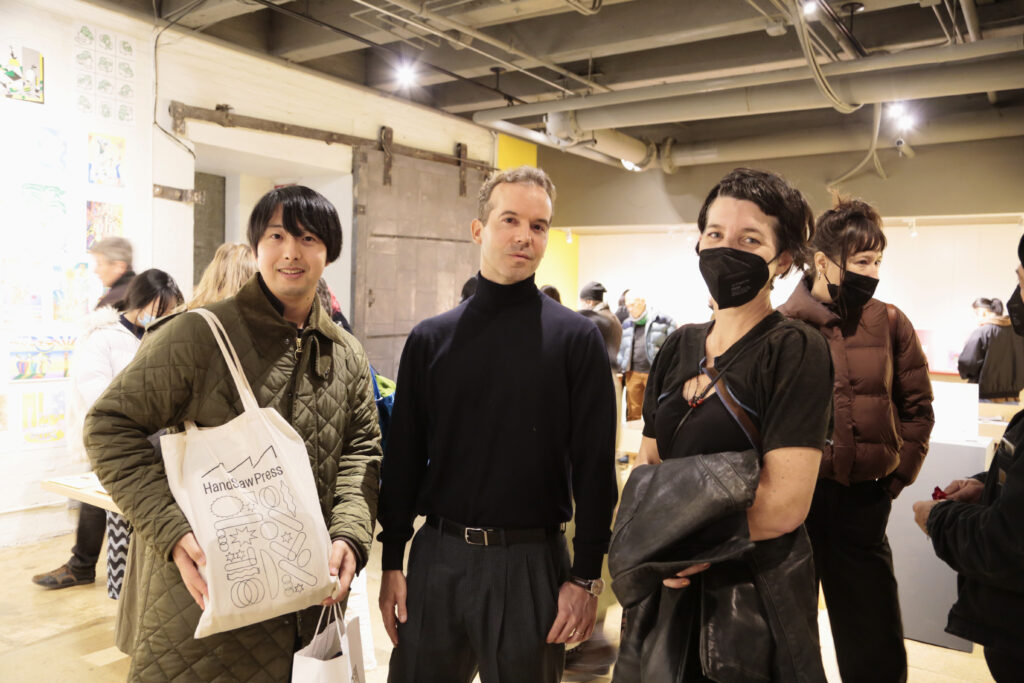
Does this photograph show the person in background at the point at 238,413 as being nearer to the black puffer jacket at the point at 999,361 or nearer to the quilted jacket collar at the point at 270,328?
the quilted jacket collar at the point at 270,328

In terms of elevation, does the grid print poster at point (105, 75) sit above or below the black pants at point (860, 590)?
above

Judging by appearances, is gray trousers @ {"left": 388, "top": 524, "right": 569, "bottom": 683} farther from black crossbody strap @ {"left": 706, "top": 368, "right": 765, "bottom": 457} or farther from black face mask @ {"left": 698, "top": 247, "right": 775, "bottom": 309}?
black face mask @ {"left": 698, "top": 247, "right": 775, "bottom": 309}

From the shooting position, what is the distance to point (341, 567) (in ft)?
5.57

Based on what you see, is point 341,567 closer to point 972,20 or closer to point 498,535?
point 498,535

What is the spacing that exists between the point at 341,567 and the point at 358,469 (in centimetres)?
24

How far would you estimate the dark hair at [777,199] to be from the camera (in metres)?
1.50

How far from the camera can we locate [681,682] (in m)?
1.39

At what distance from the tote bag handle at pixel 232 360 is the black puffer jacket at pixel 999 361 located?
305 inches

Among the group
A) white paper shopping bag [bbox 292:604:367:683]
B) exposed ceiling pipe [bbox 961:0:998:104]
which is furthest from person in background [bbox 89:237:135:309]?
exposed ceiling pipe [bbox 961:0:998:104]

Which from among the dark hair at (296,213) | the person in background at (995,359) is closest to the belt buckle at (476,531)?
the dark hair at (296,213)

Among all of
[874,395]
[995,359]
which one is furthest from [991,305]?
[874,395]

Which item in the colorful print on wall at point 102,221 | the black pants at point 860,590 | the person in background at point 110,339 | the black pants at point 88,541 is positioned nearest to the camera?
the black pants at point 860,590

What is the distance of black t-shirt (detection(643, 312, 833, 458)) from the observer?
1358mm

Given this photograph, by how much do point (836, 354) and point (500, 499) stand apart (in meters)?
1.47
